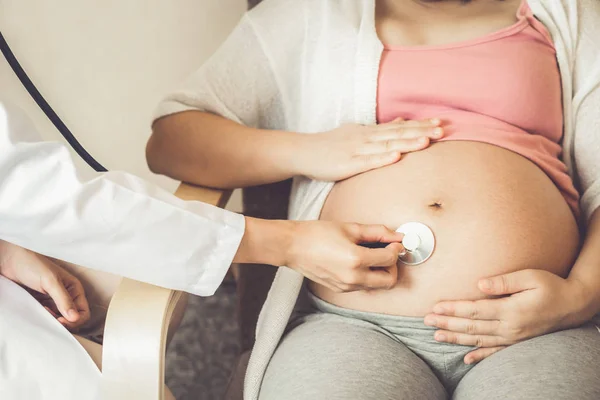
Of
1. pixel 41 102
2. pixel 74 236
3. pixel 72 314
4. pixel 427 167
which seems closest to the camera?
pixel 74 236

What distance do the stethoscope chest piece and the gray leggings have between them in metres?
0.09

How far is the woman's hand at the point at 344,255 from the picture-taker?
0.79 metres

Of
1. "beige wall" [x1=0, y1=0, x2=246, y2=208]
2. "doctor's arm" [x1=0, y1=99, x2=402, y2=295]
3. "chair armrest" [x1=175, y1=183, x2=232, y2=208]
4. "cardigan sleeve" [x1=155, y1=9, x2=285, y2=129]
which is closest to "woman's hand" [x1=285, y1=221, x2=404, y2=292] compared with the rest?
"doctor's arm" [x1=0, y1=99, x2=402, y2=295]

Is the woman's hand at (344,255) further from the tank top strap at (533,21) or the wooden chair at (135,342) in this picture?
the tank top strap at (533,21)

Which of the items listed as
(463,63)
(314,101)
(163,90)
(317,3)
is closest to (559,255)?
(463,63)

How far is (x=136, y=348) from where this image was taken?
701 millimetres

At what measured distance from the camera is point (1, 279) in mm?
783

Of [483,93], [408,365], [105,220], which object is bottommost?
[408,365]

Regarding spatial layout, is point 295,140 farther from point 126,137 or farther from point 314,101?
point 126,137

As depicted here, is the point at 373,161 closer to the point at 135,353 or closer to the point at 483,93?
the point at 483,93

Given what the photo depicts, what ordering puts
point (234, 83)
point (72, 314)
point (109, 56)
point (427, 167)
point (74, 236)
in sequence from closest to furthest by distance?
point (74, 236), point (72, 314), point (427, 167), point (234, 83), point (109, 56)

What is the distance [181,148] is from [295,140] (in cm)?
19

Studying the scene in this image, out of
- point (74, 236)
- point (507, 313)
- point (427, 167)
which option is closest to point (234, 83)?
point (427, 167)

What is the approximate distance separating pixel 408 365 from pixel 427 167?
0.30m
